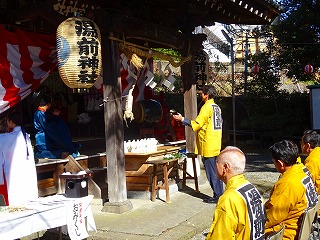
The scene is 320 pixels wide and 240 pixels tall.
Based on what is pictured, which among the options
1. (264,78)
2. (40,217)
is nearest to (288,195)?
(40,217)

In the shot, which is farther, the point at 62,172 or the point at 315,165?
the point at 62,172

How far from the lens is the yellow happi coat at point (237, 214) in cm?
314

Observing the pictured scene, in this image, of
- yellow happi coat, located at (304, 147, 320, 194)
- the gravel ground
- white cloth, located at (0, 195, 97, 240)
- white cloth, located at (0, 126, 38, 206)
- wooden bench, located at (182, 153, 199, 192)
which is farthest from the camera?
the gravel ground

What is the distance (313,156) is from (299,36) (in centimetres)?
1275

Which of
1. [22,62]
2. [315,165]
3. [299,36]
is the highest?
[299,36]

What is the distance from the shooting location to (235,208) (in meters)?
3.15

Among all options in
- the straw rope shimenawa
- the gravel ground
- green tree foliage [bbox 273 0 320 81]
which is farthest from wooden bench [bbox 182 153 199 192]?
green tree foliage [bbox 273 0 320 81]

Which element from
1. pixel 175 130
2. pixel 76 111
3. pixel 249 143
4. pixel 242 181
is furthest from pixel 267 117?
pixel 242 181

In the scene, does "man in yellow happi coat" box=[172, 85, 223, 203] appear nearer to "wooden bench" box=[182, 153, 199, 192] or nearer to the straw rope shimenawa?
"wooden bench" box=[182, 153, 199, 192]

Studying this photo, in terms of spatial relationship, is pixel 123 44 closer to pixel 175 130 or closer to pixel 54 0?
pixel 54 0

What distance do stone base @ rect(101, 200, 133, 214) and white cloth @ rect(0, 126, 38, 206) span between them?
5.51 ft

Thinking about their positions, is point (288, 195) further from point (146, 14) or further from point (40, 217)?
point (146, 14)

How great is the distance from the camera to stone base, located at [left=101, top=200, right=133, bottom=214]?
745cm

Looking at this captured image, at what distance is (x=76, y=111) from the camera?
520 inches
